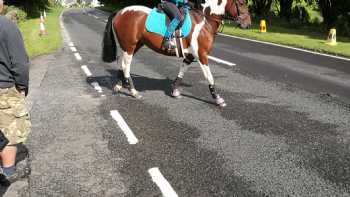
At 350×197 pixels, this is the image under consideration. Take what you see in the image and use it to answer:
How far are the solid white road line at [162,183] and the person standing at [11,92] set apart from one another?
167 cm

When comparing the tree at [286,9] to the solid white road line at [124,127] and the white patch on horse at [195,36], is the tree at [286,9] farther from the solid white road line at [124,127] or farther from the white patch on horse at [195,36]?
the solid white road line at [124,127]

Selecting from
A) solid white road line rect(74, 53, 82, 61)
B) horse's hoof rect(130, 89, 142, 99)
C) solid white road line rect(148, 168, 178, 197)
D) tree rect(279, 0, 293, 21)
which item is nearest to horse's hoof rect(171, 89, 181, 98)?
horse's hoof rect(130, 89, 142, 99)

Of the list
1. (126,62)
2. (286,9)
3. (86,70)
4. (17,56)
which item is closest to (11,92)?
(17,56)

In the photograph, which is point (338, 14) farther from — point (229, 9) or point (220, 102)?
point (220, 102)

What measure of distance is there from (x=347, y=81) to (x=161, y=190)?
7.97m

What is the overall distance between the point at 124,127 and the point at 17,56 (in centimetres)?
294

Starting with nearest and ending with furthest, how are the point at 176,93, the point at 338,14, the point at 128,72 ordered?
1. the point at 176,93
2. the point at 128,72
3. the point at 338,14

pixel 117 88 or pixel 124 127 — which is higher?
pixel 117 88

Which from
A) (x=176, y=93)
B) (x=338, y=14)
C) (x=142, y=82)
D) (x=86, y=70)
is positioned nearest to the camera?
(x=176, y=93)

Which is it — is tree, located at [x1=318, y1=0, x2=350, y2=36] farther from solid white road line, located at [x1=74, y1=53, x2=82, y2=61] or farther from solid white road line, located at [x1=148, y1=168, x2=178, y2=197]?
solid white road line, located at [x1=148, y1=168, x2=178, y2=197]

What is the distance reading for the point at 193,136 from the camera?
6.68 metres

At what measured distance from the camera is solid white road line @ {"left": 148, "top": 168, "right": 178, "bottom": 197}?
4.74 m

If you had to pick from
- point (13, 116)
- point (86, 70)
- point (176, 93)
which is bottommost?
point (176, 93)

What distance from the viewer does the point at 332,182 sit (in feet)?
16.5
